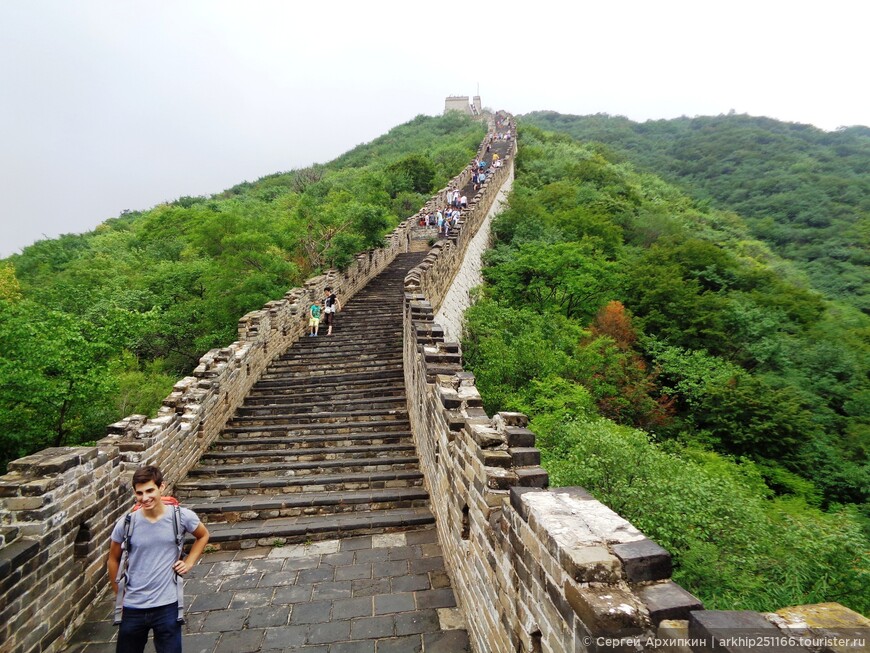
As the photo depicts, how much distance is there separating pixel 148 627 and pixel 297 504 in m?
3.43

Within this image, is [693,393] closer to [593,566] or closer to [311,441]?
[311,441]

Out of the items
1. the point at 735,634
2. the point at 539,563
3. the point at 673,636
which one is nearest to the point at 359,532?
the point at 539,563

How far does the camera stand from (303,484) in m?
7.42

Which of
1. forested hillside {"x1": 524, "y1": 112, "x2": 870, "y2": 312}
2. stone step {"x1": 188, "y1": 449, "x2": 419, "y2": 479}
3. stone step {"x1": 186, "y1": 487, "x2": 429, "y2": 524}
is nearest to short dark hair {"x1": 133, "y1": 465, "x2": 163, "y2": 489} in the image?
stone step {"x1": 186, "y1": 487, "x2": 429, "y2": 524}

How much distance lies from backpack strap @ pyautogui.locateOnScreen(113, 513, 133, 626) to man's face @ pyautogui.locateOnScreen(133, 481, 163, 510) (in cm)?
15

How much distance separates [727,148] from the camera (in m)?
63.8

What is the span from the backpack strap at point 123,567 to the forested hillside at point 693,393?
476cm

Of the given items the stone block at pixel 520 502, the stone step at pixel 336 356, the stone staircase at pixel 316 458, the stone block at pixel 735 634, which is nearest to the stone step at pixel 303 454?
the stone staircase at pixel 316 458

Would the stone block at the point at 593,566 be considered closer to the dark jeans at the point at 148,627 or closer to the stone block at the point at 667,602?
the stone block at the point at 667,602

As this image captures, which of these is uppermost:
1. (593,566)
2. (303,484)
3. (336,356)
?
(593,566)

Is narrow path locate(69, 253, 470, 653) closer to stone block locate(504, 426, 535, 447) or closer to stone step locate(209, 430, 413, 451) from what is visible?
stone step locate(209, 430, 413, 451)

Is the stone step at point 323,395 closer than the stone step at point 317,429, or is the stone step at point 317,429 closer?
the stone step at point 317,429

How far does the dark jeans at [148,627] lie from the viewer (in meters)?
3.32

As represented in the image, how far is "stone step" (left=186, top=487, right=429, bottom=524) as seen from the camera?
668 centimetres
